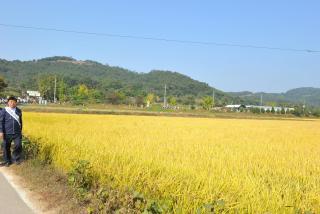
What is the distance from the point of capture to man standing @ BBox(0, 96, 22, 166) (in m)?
11.4

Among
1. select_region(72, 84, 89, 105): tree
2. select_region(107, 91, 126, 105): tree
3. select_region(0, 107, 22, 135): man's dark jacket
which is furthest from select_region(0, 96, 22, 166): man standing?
select_region(107, 91, 126, 105): tree

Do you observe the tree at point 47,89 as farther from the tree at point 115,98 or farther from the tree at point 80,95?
the tree at point 115,98

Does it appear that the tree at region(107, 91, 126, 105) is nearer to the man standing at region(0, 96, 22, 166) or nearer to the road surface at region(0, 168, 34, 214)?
the man standing at region(0, 96, 22, 166)

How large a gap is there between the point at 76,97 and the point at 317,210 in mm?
111180

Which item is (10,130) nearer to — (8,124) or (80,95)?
(8,124)

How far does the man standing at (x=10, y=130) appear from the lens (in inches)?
450

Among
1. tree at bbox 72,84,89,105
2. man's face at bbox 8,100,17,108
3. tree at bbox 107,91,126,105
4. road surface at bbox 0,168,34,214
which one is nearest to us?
road surface at bbox 0,168,34,214

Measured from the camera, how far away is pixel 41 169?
32.6ft

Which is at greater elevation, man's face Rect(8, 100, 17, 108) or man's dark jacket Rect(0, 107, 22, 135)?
man's face Rect(8, 100, 17, 108)

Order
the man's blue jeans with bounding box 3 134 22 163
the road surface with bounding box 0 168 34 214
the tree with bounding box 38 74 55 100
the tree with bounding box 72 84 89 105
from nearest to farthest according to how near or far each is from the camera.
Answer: the road surface with bounding box 0 168 34 214, the man's blue jeans with bounding box 3 134 22 163, the tree with bounding box 72 84 89 105, the tree with bounding box 38 74 55 100

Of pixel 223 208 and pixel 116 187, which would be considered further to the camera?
pixel 116 187

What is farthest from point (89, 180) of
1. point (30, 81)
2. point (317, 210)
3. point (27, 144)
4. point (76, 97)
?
point (30, 81)

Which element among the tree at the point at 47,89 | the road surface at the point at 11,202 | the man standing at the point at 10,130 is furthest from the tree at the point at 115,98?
the road surface at the point at 11,202

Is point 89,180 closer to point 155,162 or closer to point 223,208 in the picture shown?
point 155,162
